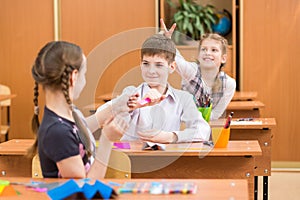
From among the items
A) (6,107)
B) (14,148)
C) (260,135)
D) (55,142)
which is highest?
(55,142)

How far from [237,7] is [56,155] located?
16.1ft

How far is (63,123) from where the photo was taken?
2381 mm

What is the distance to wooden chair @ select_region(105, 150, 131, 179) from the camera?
9.57ft

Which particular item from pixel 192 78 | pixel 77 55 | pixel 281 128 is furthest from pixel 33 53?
pixel 77 55

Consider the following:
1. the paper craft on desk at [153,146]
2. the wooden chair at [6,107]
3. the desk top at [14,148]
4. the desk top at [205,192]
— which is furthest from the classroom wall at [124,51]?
the desk top at [205,192]

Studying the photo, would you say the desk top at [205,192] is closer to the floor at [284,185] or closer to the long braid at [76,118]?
the long braid at [76,118]

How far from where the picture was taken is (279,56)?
22.6 feet

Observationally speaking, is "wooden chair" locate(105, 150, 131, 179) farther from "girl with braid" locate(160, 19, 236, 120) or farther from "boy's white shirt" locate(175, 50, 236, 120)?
"girl with braid" locate(160, 19, 236, 120)

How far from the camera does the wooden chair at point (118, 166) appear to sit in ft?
9.57

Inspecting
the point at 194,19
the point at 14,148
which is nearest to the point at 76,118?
the point at 14,148

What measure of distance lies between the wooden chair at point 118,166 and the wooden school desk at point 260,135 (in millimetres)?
1456

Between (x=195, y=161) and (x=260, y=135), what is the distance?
111 cm

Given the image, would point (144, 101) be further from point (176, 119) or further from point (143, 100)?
point (176, 119)

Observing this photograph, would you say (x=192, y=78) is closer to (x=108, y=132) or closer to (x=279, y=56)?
(x=108, y=132)
